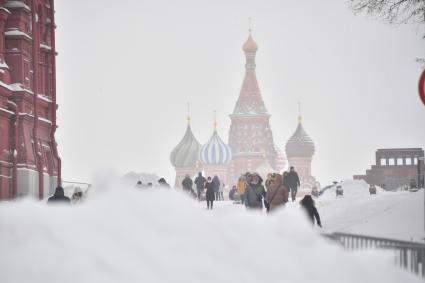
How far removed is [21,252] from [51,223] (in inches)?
23.0

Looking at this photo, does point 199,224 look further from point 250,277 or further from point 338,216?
point 338,216

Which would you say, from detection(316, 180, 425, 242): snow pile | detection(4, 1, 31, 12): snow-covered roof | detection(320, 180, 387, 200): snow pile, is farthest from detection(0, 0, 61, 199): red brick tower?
detection(316, 180, 425, 242): snow pile

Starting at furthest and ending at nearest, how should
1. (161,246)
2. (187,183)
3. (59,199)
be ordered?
(187,183)
(59,199)
(161,246)

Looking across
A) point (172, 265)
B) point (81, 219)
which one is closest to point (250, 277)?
point (172, 265)

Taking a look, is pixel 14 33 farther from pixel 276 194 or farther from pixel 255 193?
pixel 276 194

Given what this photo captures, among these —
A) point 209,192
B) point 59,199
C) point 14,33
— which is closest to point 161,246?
point 59,199

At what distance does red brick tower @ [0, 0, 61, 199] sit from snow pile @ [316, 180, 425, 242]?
1457 centimetres

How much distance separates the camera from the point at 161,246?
53.6 ft

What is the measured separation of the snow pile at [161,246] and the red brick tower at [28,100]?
3384 cm

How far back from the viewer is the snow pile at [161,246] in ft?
52.3

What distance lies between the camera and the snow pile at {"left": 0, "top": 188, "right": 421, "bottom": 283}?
1593 centimetres

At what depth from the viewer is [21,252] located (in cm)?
1638

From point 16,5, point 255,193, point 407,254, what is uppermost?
point 16,5

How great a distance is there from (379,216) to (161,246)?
1628cm
